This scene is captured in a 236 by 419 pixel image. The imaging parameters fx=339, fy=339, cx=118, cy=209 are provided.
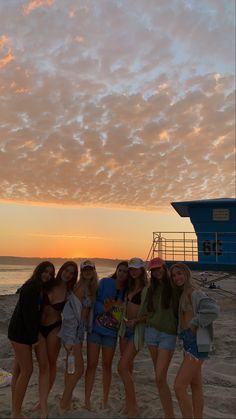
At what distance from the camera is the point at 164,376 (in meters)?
4.66

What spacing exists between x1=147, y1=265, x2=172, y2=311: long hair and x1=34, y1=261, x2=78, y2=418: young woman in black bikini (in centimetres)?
124

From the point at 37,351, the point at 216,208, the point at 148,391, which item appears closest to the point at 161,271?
the point at 37,351

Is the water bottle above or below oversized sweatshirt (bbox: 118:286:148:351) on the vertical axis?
below

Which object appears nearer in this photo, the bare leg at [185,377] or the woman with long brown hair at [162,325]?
the bare leg at [185,377]

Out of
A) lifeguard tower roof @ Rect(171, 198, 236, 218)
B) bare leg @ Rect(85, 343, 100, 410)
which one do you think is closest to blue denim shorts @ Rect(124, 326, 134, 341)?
bare leg @ Rect(85, 343, 100, 410)

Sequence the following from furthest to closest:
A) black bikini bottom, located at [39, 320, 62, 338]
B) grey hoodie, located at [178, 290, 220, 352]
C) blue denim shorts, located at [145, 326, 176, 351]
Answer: black bikini bottom, located at [39, 320, 62, 338], blue denim shorts, located at [145, 326, 176, 351], grey hoodie, located at [178, 290, 220, 352]

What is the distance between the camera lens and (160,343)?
479cm

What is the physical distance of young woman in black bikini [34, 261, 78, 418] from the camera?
16.3 ft

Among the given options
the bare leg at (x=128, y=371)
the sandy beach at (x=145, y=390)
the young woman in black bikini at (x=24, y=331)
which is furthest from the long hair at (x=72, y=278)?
the sandy beach at (x=145, y=390)

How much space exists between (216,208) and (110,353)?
27.8 ft

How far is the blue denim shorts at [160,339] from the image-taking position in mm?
4758

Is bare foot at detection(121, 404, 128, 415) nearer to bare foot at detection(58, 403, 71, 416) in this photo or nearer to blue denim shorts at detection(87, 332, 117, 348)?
bare foot at detection(58, 403, 71, 416)

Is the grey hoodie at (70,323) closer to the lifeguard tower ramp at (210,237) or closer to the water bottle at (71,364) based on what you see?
the water bottle at (71,364)

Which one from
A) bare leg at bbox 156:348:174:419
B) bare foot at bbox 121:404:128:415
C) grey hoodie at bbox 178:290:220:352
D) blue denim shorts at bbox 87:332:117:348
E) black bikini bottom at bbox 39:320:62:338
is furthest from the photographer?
bare foot at bbox 121:404:128:415
